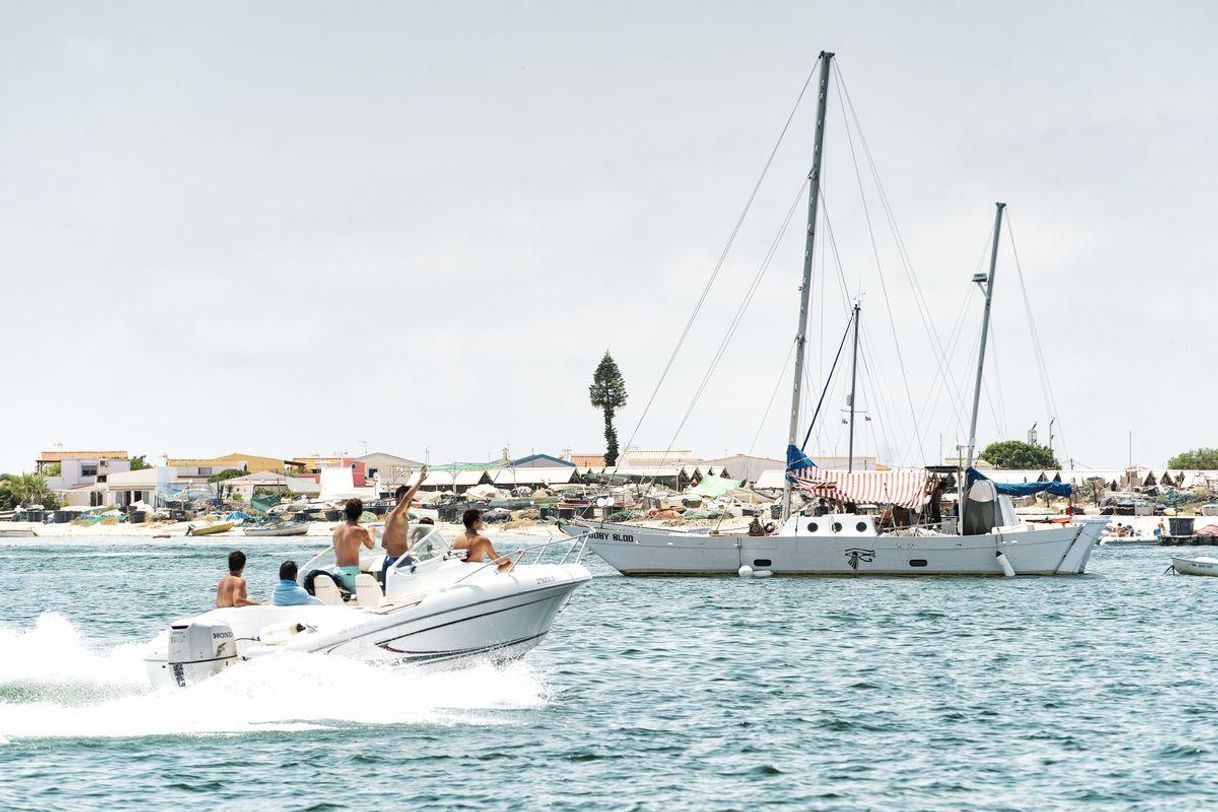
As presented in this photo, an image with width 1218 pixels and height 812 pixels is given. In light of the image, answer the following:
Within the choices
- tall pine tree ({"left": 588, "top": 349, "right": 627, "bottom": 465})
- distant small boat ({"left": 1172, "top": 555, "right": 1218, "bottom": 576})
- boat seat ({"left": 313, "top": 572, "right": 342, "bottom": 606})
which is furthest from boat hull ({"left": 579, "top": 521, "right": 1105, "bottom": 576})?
tall pine tree ({"left": 588, "top": 349, "right": 627, "bottom": 465})

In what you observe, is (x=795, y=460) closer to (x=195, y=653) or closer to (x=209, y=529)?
(x=195, y=653)

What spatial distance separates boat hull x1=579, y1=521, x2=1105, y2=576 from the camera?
144ft

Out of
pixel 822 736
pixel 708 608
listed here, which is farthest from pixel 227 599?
pixel 708 608

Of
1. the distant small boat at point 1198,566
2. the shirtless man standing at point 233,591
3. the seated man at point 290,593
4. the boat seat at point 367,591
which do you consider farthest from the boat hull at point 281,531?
the seated man at point 290,593

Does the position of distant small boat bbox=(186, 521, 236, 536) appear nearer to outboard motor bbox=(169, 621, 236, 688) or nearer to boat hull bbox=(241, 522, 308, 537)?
boat hull bbox=(241, 522, 308, 537)

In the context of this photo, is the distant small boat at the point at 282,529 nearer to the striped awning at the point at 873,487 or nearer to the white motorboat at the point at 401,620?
the striped awning at the point at 873,487

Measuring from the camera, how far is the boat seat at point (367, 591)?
1770cm

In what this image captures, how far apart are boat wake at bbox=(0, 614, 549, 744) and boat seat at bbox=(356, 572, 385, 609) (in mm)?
1170

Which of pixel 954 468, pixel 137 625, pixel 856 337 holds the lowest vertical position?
pixel 137 625

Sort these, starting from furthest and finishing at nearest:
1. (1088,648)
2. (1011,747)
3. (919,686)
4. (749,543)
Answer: (749,543) → (1088,648) → (919,686) → (1011,747)

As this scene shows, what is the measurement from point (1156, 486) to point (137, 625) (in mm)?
119741

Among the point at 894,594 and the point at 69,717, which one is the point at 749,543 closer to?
the point at 894,594

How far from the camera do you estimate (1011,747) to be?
15.5 meters

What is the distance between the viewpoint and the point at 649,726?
16.7 meters
